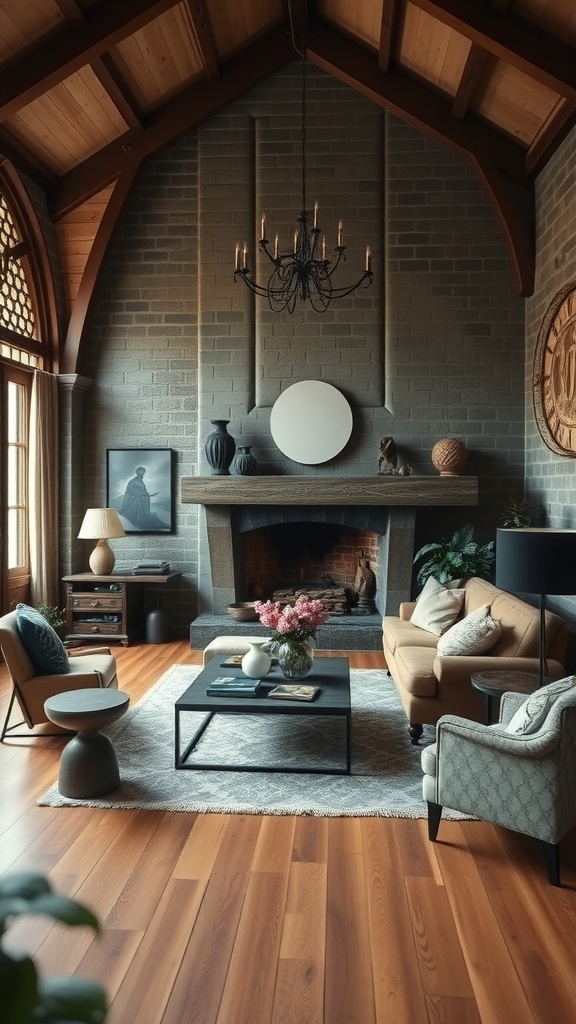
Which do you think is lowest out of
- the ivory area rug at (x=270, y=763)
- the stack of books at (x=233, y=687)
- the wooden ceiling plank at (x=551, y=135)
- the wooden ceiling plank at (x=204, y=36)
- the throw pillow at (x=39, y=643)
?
the ivory area rug at (x=270, y=763)

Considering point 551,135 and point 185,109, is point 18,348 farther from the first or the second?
point 551,135

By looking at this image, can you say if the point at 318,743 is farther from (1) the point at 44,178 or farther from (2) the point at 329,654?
(1) the point at 44,178

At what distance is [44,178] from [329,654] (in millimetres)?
5063

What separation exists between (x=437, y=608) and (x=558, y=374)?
204 cm

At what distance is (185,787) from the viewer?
3.74m

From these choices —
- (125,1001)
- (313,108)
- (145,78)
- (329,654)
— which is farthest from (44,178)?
(125,1001)

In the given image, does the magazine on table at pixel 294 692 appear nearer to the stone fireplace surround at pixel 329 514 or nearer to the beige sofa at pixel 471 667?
the beige sofa at pixel 471 667

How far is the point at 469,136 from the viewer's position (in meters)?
6.70

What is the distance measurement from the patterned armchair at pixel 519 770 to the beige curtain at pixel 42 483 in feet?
15.3

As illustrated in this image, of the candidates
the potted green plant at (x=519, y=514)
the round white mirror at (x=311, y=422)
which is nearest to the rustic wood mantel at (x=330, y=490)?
the potted green plant at (x=519, y=514)

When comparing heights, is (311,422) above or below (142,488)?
above

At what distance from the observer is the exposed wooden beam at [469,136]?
22.0 feet

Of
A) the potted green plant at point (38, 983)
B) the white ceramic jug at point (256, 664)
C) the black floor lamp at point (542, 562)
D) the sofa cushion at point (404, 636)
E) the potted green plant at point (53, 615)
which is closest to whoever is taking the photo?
the potted green plant at point (38, 983)

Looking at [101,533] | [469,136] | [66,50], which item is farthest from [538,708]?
[469,136]
